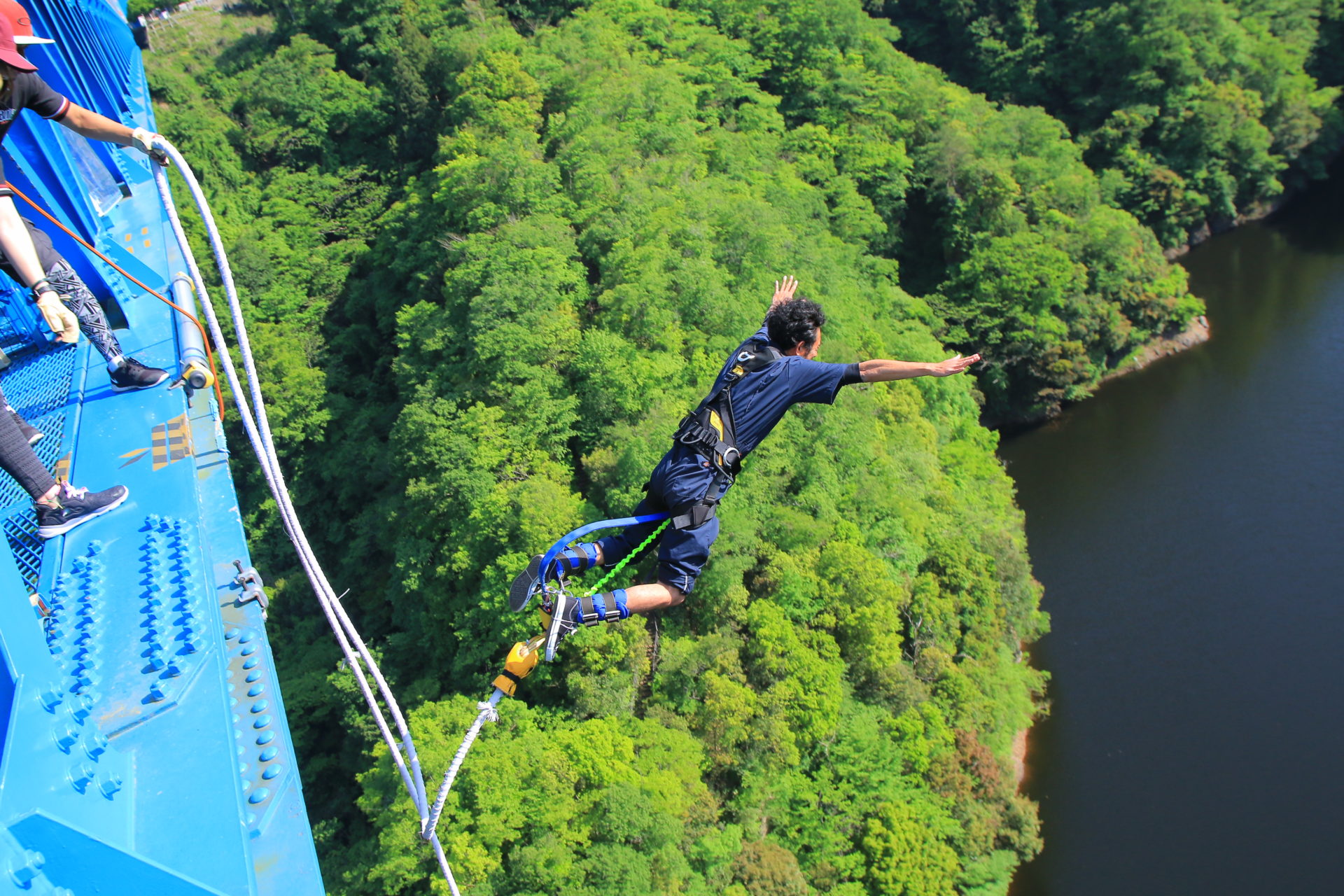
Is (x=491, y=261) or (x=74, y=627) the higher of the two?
(x=74, y=627)


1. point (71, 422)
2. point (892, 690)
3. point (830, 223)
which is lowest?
point (892, 690)

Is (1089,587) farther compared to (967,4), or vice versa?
(967,4)

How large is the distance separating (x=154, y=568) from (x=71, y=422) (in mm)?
1819

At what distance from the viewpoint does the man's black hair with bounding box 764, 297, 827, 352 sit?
5230mm

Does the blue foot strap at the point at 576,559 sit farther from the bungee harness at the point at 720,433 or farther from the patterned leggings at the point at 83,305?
the patterned leggings at the point at 83,305

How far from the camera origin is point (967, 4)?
125ft

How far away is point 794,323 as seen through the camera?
5.24 meters

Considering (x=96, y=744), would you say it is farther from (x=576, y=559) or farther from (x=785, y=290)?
(x=785, y=290)

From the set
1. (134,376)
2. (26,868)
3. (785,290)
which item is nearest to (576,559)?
(785,290)

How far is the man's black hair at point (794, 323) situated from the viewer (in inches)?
206

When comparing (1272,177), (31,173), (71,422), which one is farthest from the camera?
(1272,177)

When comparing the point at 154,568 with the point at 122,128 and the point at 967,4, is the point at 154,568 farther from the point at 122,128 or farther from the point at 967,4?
the point at 967,4

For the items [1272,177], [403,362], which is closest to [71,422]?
[403,362]

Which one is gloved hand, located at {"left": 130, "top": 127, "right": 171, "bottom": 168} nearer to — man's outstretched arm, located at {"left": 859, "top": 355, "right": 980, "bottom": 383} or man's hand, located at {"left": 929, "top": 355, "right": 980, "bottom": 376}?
man's outstretched arm, located at {"left": 859, "top": 355, "right": 980, "bottom": 383}
